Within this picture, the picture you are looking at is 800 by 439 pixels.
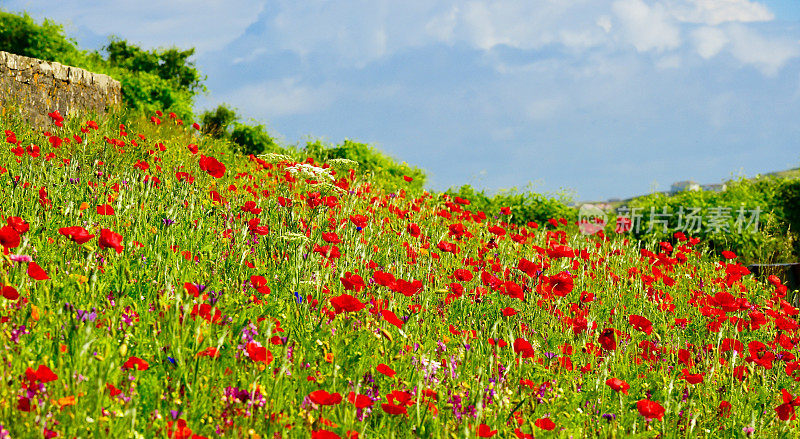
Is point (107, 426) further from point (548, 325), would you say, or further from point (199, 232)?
point (548, 325)

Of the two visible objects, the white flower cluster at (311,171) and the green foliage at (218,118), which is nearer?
the white flower cluster at (311,171)

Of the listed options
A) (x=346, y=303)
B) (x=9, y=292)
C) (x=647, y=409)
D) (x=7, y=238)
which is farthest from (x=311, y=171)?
(x=647, y=409)

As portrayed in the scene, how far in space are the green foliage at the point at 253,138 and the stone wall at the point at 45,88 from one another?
5.19 m

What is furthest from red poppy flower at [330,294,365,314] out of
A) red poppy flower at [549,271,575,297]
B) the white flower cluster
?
the white flower cluster

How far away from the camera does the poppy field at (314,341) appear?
98.6 inches

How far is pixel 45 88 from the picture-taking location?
11172 millimetres

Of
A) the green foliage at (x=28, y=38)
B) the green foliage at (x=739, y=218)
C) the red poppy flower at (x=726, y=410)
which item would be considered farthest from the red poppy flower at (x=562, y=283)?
the green foliage at (x=28, y=38)

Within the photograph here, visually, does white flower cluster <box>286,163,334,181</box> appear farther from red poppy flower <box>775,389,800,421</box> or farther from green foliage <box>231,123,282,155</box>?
green foliage <box>231,123,282,155</box>

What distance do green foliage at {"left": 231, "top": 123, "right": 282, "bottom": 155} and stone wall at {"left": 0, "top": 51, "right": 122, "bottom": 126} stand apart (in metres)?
5.19

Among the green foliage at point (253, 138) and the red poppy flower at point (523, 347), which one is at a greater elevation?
the green foliage at point (253, 138)

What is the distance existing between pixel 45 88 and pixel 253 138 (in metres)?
6.91

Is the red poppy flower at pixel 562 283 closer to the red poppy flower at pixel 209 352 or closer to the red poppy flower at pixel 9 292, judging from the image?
the red poppy flower at pixel 209 352

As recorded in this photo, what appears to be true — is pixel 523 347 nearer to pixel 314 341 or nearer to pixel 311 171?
pixel 314 341

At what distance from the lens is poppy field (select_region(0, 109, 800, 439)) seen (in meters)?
2.50
